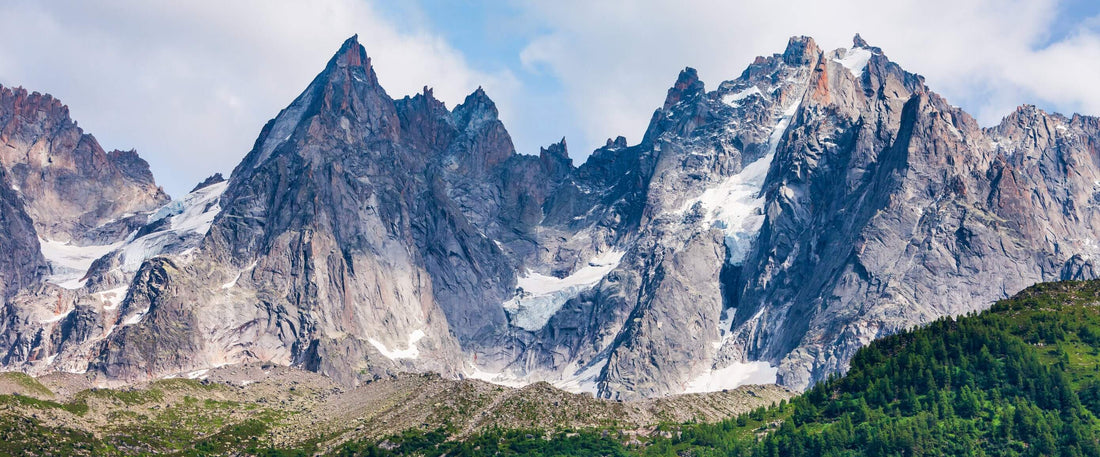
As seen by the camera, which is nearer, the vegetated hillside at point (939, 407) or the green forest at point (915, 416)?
the vegetated hillside at point (939, 407)

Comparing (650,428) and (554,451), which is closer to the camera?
(554,451)

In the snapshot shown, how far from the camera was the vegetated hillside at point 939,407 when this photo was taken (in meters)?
162

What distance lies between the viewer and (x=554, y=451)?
600 feet

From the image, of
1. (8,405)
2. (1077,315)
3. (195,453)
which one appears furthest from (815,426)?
(8,405)

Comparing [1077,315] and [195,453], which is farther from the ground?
[1077,315]

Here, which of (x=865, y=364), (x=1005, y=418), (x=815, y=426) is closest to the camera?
(x=1005, y=418)

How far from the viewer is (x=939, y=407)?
170m

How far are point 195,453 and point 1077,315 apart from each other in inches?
4513

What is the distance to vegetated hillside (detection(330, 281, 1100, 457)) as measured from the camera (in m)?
162

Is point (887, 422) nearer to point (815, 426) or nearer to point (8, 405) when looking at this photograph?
point (815, 426)

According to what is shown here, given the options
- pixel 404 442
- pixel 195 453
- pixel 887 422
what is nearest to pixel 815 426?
pixel 887 422

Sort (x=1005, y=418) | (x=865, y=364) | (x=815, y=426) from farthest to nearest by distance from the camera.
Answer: (x=865, y=364) < (x=815, y=426) < (x=1005, y=418)

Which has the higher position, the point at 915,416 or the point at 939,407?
the point at 939,407

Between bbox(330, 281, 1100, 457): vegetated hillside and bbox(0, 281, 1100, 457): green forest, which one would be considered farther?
bbox(0, 281, 1100, 457): green forest
